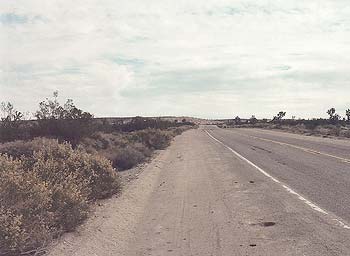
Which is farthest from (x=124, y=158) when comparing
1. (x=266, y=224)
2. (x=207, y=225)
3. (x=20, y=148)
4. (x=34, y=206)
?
(x=34, y=206)

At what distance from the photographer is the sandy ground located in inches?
303

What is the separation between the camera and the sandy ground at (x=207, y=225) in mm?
7707

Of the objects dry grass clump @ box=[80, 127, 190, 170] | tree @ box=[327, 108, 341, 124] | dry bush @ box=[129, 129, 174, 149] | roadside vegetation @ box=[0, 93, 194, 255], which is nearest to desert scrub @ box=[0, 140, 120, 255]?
roadside vegetation @ box=[0, 93, 194, 255]

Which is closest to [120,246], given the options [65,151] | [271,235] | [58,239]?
[58,239]

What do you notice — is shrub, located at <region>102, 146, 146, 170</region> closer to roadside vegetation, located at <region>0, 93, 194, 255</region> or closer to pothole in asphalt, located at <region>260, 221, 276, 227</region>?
roadside vegetation, located at <region>0, 93, 194, 255</region>

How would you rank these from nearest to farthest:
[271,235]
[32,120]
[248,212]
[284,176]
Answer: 1. [271,235]
2. [248,212]
3. [284,176]
4. [32,120]

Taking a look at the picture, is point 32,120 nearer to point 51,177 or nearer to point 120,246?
point 51,177

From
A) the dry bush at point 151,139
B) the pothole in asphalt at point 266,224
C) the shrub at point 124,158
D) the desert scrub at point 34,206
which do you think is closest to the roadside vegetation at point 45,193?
the desert scrub at point 34,206

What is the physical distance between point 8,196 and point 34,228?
31.8 inches

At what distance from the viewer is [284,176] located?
16.5 m

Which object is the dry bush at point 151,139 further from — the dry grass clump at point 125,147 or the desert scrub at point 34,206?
the desert scrub at point 34,206

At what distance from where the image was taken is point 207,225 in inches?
369

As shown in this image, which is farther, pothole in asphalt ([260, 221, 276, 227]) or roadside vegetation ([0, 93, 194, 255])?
pothole in asphalt ([260, 221, 276, 227])

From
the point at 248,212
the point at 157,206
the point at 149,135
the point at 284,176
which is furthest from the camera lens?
the point at 149,135
